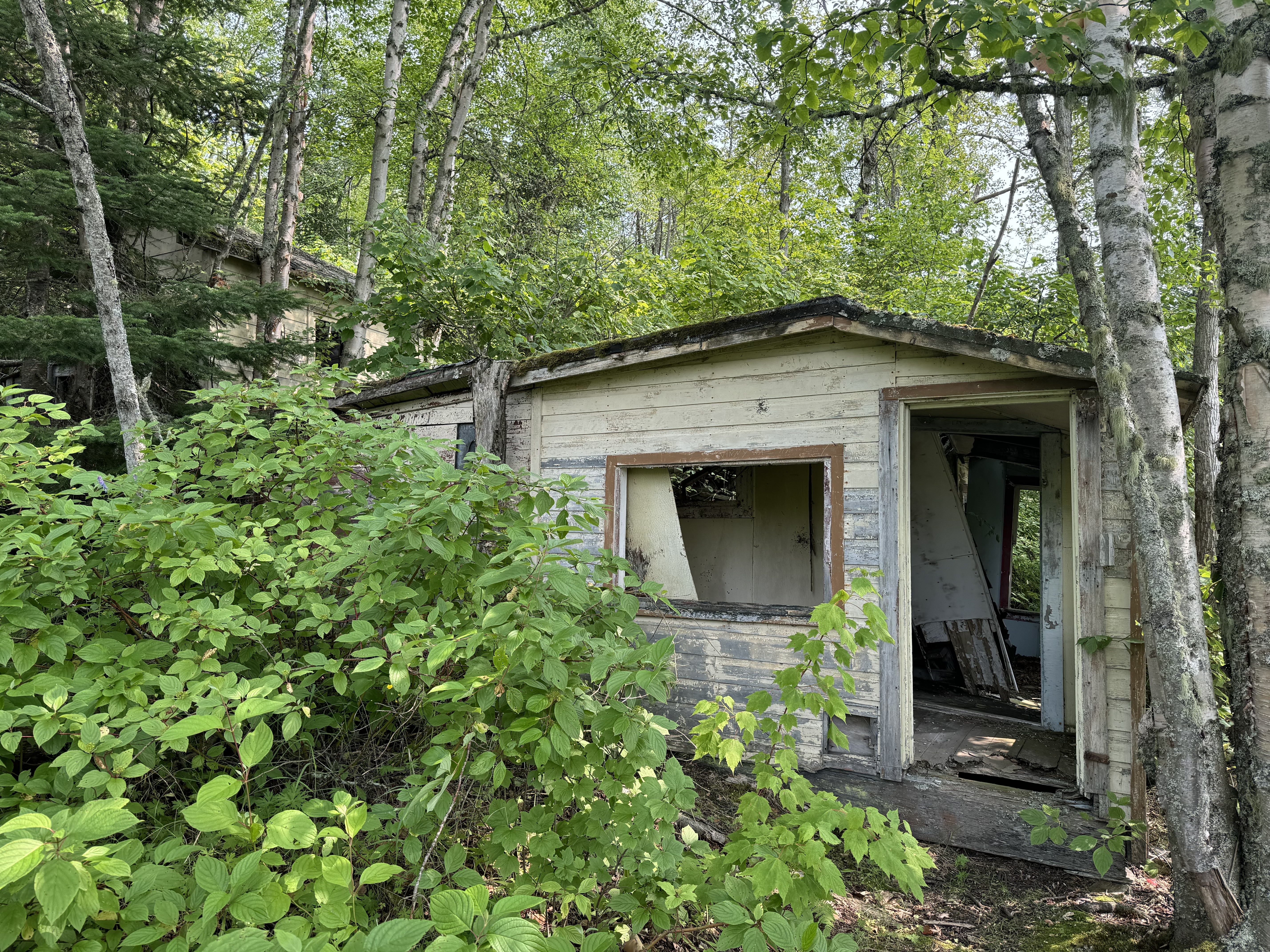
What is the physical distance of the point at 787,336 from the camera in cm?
484

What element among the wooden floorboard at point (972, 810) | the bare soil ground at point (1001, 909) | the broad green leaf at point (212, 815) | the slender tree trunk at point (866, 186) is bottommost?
the bare soil ground at point (1001, 909)

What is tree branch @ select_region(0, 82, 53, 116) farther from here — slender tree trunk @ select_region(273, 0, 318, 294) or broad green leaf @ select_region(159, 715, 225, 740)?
broad green leaf @ select_region(159, 715, 225, 740)

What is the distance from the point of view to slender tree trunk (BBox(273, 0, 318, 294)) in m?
10.6

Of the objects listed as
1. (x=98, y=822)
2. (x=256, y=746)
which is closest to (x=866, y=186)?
(x=256, y=746)

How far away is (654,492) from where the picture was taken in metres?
5.69

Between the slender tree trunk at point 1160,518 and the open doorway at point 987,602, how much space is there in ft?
Result: 4.41

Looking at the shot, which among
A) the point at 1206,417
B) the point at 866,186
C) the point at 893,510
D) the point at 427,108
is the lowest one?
the point at 893,510

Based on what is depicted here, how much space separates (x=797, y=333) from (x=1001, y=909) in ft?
11.6

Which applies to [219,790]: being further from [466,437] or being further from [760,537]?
[760,537]

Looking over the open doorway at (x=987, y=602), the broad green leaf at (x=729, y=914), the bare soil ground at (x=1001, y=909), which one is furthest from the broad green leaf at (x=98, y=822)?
the open doorway at (x=987, y=602)

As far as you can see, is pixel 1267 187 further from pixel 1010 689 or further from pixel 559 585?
pixel 1010 689

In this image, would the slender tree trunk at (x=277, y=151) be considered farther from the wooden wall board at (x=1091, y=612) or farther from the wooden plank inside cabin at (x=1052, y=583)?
the wooden wall board at (x=1091, y=612)

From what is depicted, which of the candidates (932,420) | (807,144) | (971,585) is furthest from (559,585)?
(971,585)

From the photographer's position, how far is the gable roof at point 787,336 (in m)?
3.98
